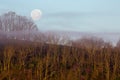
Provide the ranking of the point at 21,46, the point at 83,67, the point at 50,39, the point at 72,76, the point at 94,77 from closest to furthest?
1. the point at 72,76
2. the point at 94,77
3. the point at 83,67
4. the point at 21,46
5. the point at 50,39

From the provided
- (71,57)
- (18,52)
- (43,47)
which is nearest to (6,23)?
(43,47)

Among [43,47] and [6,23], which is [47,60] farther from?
[6,23]

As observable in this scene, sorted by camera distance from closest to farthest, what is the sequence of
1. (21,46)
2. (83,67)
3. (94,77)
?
(94,77) < (83,67) < (21,46)

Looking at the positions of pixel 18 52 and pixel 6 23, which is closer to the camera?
pixel 18 52

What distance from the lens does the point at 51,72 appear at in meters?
13.2

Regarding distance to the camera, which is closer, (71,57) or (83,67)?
(83,67)

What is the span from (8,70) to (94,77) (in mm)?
4350

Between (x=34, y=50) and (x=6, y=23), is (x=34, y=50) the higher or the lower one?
the lower one

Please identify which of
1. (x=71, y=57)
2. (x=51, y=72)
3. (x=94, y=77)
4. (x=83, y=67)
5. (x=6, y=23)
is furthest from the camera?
(x=6, y=23)

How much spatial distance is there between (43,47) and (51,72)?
6.12m

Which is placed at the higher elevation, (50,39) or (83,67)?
(50,39)

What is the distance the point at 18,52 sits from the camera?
16078 millimetres

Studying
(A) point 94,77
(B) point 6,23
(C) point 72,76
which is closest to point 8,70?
(C) point 72,76

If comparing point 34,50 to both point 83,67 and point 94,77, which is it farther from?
point 94,77
